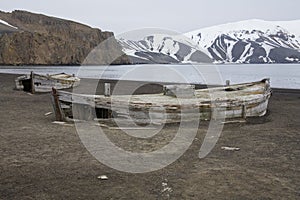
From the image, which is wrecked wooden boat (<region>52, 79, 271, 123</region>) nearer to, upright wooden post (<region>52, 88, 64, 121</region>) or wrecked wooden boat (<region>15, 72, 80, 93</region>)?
upright wooden post (<region>52, 88, 64, 121</region>)

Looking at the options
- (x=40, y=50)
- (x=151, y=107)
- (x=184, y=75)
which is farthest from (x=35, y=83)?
(x=40, y=50)

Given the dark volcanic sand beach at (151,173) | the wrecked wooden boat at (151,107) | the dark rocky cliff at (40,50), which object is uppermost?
the dark rocky cliff at (40,50)

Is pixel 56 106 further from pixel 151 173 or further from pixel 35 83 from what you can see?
pixel 35 83

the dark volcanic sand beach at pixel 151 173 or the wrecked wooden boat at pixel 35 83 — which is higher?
the wrecked wooden boat at pixel 35 83

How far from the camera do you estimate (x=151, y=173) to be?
782cm

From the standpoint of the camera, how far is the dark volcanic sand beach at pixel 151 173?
6613 mm

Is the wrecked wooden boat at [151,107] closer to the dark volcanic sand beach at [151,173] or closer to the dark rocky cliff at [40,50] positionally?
the dark volcanic sand beach at [151,173]

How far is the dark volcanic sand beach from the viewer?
6.61 m

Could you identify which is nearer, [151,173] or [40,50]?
[151,173]

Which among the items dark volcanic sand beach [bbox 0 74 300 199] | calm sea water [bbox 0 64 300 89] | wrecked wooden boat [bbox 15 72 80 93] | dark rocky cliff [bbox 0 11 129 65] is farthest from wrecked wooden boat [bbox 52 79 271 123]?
dark rocky cliff [bbox 0 11 129 65]

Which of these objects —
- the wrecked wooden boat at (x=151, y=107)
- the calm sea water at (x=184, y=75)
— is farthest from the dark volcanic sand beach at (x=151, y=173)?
the calm sea water at (x=184, y=75)

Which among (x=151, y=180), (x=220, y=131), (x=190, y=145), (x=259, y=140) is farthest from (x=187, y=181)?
(x=220, y=131)

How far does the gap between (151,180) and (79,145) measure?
3611 mm

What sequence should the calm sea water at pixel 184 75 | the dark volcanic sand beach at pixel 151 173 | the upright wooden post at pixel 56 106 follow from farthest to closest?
the calm sea water at pixel 184 75
the upright wooden post at pixel 56 106
the dark volcanic sand beach at pixel 151 173
